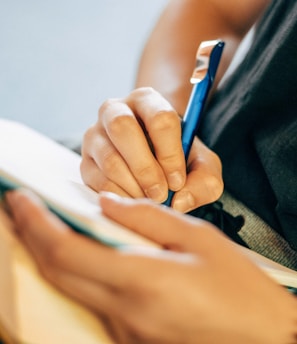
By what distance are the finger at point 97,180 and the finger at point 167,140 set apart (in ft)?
0.11

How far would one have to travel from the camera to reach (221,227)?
1.75 feet

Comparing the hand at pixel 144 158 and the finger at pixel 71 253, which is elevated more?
the finger at pixel 71 253

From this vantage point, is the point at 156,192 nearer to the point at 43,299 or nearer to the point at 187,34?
the point at 43,299

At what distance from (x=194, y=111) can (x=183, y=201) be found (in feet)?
0.28

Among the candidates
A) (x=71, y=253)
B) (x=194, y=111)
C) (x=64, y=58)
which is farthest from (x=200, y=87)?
(x=64, y=58)

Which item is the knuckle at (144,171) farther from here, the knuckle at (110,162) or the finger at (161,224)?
the finger at (161,224)

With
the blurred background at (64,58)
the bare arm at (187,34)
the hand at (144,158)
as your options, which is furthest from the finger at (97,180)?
the blurred background at (64,58)

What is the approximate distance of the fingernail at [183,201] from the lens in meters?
0.46

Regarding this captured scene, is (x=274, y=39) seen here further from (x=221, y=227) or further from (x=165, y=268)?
(x=165, y=268)

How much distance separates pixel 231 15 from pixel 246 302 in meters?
0.56

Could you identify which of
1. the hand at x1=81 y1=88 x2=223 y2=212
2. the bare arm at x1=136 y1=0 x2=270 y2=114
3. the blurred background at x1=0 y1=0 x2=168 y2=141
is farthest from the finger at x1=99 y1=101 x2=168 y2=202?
the blurred background at x1=0 y1=0 x2=168 y2=141

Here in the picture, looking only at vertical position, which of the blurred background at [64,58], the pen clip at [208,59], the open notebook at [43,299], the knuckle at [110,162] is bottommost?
the blurred background at [64,58]

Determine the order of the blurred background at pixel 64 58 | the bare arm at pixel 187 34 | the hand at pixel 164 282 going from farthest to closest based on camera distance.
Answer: the blurred background at pixel 64 58 → the bare arm at pixel 187 34 → the hand at pixel 164 282

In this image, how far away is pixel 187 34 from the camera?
2.41ft
